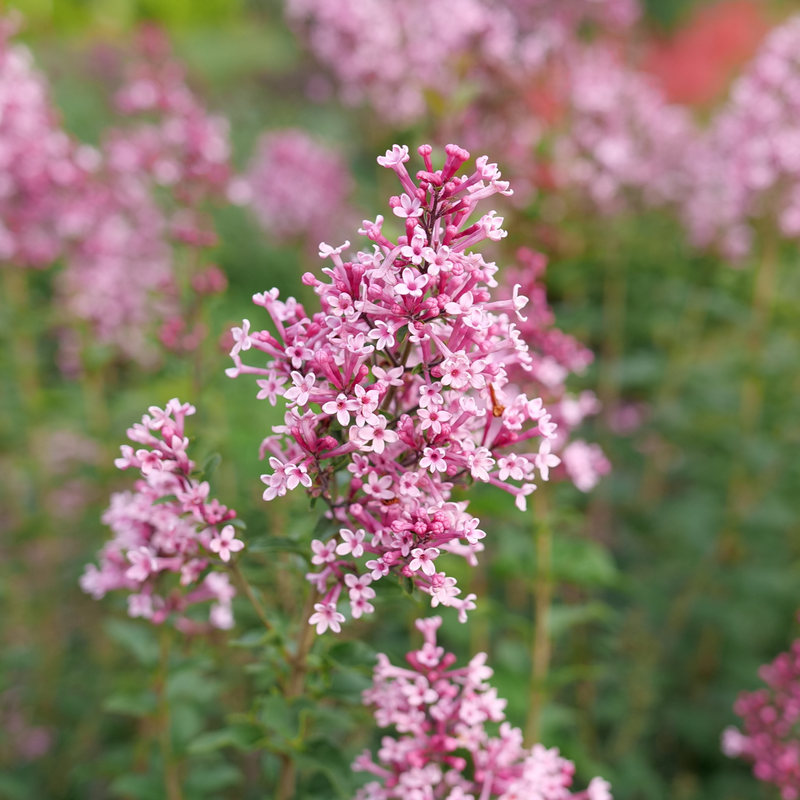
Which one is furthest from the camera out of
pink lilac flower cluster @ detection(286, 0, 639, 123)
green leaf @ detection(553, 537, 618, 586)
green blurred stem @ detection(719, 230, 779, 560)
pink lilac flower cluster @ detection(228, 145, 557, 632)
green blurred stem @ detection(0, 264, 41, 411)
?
pink lilac flower cluster @ detection(286, 0, 639, 123)

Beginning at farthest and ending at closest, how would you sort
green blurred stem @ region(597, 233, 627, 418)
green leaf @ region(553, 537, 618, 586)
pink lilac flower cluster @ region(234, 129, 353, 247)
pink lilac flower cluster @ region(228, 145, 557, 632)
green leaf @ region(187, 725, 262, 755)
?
pink lilac flower cluster @ region(234, 129, 353, 247), green blurred stem @ region(597, 233, 627, 418), green leaf @ region(553, 537, 618, 586), green leaf @ region(187, 725, 262, 755), pink lilac flower cluster @ region(228, 145, 557, 632)

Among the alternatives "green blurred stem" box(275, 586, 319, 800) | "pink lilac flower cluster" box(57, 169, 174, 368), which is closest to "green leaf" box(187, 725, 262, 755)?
"green blurred stem" box(275, 586, 319, 800)

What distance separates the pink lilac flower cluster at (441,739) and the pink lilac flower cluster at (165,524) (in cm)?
50

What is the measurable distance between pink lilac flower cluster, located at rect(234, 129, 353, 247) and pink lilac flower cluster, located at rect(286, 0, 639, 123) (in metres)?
0.84

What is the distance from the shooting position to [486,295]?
1.48 meters

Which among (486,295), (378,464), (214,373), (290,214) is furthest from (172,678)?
(290,214)

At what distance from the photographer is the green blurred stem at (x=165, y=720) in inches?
92.6

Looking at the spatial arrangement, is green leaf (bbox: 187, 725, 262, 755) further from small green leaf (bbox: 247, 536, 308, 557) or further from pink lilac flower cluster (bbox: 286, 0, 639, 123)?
pink lilac flower cluster (bbox: 286, 0, 639, 123)

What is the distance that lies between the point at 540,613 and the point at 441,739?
1.19 meters

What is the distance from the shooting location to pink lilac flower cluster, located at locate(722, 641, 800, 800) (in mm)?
2479

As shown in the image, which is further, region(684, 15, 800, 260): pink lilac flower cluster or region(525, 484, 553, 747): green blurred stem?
region(684, 15, 800, 260): pink lilac flower cluster

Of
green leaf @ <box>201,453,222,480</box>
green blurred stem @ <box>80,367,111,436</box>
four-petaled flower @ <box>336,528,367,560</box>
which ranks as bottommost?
four-petaled flower @ <box>336,528,367,560</box>

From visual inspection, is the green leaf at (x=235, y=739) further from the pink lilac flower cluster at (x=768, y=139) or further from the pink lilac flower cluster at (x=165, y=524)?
the pink lilac flower cluster at (x=768, y=139)

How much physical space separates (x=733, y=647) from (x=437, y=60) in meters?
3.93
